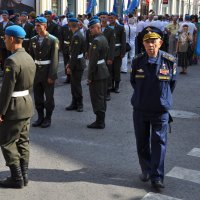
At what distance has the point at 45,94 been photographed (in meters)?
7.78

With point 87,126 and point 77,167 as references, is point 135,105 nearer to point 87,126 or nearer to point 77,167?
point 77,167

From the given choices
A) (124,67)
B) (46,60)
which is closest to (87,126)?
(46,60)

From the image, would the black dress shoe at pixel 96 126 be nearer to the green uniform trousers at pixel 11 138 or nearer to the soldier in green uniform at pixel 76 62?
the soldier in green uniform at pixel 76 62

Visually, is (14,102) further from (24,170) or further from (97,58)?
(97,58)

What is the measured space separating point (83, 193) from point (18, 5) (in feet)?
64.7

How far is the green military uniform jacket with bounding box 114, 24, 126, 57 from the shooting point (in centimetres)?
1098

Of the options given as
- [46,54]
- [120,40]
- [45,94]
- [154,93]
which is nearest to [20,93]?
[154,93]

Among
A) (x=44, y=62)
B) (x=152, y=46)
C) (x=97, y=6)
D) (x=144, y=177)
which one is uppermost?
(x=97, y=6)

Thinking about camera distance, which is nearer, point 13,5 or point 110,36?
point 110,36

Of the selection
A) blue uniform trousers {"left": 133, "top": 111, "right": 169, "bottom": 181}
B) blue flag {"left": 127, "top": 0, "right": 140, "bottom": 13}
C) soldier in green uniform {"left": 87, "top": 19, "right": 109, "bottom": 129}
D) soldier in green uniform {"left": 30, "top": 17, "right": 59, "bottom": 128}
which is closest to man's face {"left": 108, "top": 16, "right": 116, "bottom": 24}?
soldier in green uniform {"left": 87, "top": 19, "right": 109, "bottom": 129}

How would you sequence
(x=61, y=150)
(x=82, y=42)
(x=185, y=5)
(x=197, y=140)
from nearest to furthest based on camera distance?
(x=61, y=150)
(x=197, y=140)
(x=82, y=42)
(x=185, y=5)

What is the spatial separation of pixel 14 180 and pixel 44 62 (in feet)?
9.92

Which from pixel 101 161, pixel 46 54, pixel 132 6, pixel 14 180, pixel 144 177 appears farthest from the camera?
pixel 132 6

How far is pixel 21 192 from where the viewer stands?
193 inches
